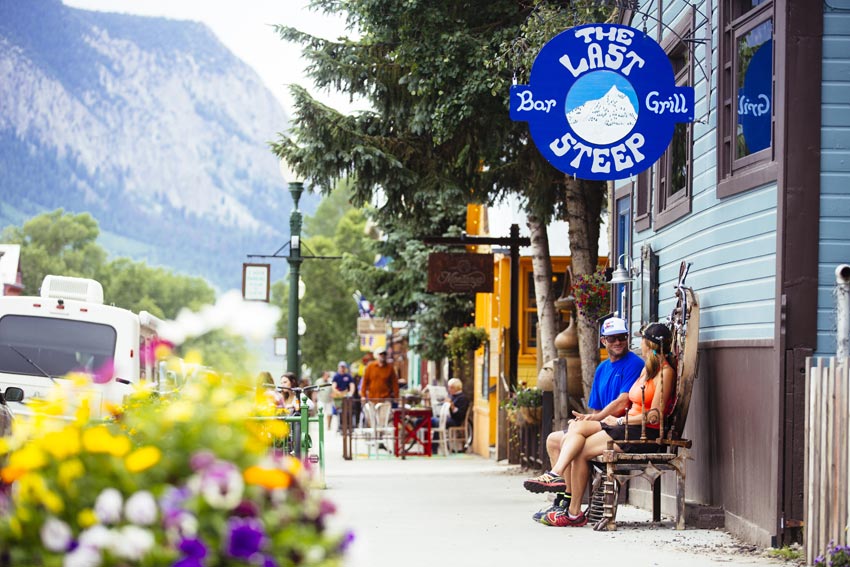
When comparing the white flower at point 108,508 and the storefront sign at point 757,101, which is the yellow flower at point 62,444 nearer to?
the white flower at point 108,508

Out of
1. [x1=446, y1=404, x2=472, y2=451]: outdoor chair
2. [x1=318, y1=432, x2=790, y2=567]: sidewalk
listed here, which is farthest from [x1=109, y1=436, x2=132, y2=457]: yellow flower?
[x1=446, y1=404, x2=472, y2=451]: outdoor chair

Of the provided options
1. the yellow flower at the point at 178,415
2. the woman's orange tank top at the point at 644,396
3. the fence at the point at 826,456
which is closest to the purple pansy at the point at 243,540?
the yellow flower at the point at 178,415

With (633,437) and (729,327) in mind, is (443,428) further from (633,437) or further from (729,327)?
(729,327)

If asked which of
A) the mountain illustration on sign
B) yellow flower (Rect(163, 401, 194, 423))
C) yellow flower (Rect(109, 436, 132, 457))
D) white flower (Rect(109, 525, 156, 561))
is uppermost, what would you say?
the mountain illustration on sign

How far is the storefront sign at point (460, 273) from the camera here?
958 inches

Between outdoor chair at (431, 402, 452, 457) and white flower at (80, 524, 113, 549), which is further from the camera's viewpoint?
outdoor chair at (431, 402, 452, 457)

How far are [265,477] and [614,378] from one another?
29.8ft

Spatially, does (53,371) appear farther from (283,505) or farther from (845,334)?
(283,505)

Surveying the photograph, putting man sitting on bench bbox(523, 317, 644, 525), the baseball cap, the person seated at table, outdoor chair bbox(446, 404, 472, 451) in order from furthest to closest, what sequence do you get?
outdoor chair bbox(446, 404, 472, 451) < the person seated at table < the baseball cap < man sitting on bench bbox(523, 317, 644, 525)

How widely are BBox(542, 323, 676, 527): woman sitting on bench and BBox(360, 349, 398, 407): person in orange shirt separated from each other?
51.7 ft

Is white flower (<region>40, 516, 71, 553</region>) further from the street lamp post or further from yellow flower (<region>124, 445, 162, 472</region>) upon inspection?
the street lamp post

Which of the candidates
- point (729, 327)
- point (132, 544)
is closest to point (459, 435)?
point (729, 327)

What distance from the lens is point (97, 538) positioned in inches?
128

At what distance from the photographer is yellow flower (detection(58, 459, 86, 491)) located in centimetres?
342
